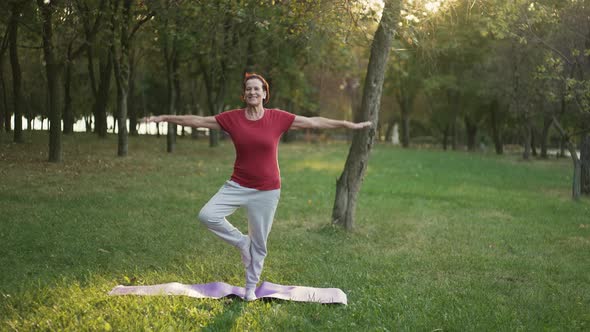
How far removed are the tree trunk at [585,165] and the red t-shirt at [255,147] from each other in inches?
646

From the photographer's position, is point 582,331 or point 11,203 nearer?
point 582,331

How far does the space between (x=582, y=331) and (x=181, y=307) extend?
443 cm

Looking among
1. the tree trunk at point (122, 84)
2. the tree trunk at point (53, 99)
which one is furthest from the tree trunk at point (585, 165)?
the tree trunk at point (53, 99)

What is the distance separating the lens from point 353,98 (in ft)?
199

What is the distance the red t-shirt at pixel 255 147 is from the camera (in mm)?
6488

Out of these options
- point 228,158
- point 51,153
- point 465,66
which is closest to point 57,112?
point 51,153

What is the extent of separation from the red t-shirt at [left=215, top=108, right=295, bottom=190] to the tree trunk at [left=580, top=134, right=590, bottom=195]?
646 inches

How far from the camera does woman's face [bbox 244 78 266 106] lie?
21.2ft

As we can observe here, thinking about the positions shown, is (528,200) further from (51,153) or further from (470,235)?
(51,153)

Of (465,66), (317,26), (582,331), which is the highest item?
(465,66)

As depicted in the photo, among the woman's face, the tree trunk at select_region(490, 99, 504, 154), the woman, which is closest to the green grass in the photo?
the woman

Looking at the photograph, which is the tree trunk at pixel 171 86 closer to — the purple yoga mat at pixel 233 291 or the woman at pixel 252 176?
the purple yoga mat at pixel 233 291

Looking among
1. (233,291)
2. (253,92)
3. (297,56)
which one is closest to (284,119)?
(253,92)

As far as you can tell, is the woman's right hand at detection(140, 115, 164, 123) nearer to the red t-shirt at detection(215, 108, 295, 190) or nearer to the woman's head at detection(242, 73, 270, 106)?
the red t-shirt at detection(215, 108, 295, 190)
